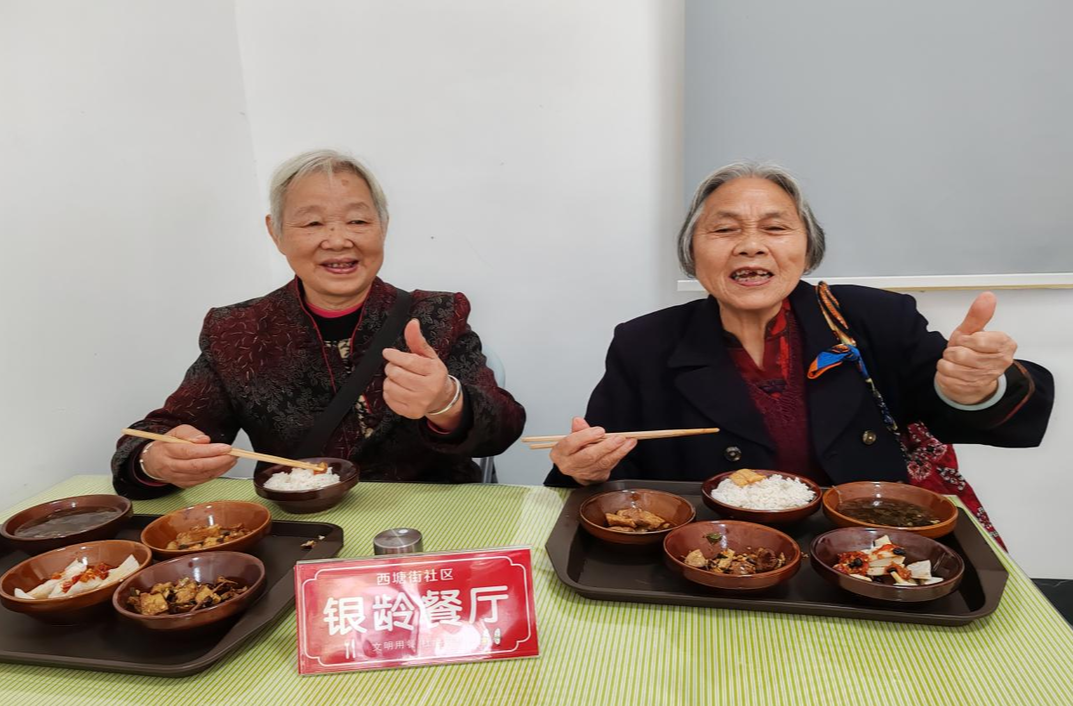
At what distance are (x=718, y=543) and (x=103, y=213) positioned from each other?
6.52 ft

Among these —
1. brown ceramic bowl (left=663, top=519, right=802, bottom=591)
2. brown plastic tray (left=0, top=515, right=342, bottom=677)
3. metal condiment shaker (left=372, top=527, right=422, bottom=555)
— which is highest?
metal condiment shaker (left=372, top=527, right=422, bottom=555)

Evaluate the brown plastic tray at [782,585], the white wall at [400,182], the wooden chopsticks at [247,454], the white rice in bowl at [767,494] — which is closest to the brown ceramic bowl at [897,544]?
the brown plastic tray at [782,585]

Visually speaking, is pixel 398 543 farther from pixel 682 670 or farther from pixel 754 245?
pixel 754 245

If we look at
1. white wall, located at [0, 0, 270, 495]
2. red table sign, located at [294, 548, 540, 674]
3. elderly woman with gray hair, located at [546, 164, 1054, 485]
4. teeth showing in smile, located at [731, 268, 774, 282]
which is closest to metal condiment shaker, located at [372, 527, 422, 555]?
red table sign, located at [294, 548, 540, 674]

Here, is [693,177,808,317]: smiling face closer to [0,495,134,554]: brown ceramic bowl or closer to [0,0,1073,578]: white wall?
[0,0,1073,578]: white wall

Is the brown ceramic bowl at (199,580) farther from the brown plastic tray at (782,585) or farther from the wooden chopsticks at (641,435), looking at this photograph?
the wooden chopsticks at (641,435)

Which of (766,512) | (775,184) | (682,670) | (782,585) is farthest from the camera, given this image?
(775,184)

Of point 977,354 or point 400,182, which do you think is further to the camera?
point 400,182

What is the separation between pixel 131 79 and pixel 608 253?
1.71 metres

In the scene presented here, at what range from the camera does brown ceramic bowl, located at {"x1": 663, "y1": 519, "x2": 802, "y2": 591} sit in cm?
104

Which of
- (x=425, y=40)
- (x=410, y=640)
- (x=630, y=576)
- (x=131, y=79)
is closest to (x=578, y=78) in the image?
(x=425, y=40)

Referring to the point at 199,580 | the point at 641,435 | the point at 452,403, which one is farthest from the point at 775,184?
the point at 199,580

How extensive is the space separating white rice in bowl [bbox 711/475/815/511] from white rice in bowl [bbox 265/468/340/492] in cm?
81

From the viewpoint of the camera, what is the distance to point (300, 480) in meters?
1.56
